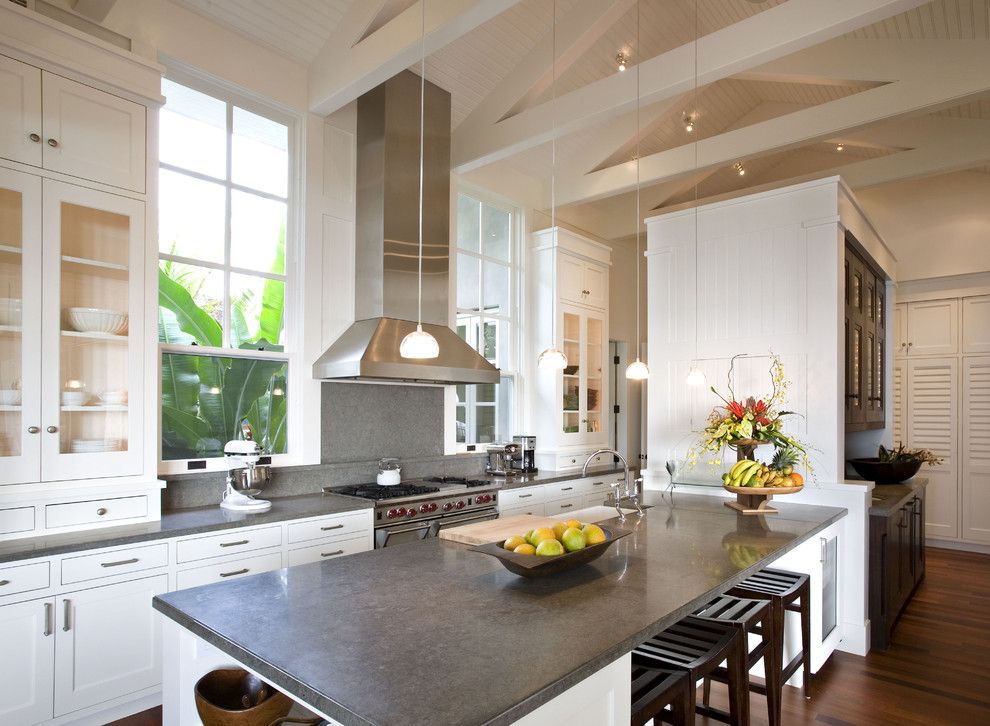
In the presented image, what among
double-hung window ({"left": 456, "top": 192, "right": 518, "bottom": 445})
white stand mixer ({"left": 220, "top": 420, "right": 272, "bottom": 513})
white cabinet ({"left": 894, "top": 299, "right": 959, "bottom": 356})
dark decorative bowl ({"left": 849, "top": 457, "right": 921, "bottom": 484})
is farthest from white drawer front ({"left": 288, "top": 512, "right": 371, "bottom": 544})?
white cabinet ({"left": 894, "top": 299, "right": 959, "bottom": 356})

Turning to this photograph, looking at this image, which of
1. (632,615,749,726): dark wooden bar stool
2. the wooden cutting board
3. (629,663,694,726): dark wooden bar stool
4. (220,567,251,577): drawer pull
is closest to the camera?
(629,663,694,726): dark wooden bar stool

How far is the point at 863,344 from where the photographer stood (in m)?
4.66

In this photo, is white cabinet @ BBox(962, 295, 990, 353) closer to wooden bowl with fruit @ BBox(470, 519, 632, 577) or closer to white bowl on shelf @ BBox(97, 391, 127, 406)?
wooden bowl with fruit @ BBox(470, 519, 632, 577)

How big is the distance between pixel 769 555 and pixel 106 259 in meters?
3.19

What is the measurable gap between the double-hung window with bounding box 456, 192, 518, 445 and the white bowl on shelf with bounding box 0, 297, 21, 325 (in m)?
3.22

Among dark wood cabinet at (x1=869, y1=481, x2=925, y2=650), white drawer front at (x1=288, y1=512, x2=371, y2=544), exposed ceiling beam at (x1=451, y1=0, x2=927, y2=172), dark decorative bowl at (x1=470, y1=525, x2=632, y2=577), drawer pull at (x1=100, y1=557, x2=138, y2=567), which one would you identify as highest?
exposed ceiling beam at (x1=451, y1=0, x2=927, y2=172)

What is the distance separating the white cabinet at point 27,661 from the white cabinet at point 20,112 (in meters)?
1.87

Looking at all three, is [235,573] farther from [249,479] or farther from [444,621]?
[444,621]

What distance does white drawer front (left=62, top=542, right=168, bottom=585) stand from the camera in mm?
2570

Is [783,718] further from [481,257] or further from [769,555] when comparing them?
[481,257]

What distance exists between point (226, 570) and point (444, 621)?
1.90m

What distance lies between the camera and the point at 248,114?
13.0ft

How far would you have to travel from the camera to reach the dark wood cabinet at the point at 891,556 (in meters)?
3.74

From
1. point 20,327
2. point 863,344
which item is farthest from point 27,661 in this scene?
point 863,344
